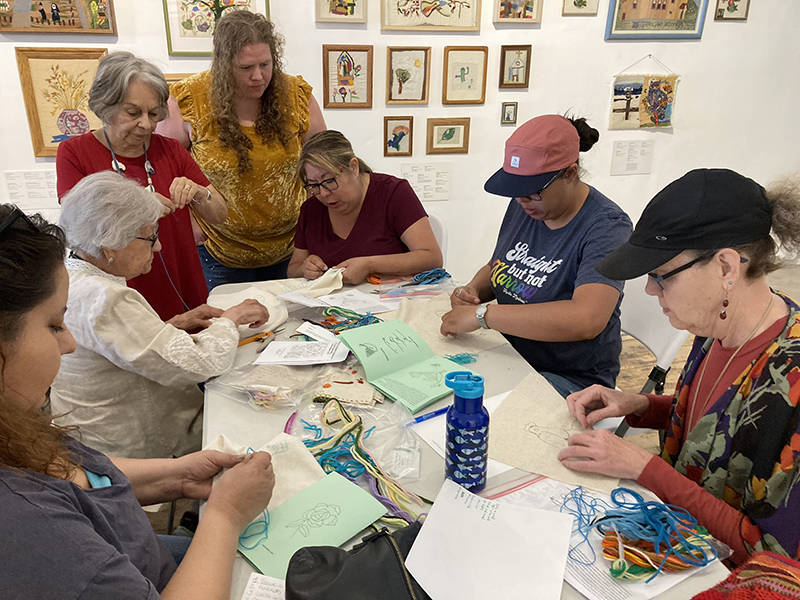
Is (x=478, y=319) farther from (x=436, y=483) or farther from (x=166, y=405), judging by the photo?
(x=166, y=405)

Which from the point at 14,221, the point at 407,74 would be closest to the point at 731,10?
the point at 407,74

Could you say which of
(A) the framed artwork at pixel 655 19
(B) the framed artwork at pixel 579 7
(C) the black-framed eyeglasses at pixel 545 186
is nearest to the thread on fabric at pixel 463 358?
(C) the black-framed eyeglasses at pixel 545 186

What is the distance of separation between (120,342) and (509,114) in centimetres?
287

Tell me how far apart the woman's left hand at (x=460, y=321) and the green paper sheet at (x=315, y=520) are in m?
0.70

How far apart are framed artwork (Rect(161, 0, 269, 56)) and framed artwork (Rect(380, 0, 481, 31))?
0.68m

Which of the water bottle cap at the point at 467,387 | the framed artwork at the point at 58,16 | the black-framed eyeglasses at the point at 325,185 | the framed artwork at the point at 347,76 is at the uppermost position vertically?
the framed artwork at the point at 58,16

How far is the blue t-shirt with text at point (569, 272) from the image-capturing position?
164 centimetres

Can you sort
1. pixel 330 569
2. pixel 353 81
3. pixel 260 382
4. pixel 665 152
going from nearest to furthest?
1. pixel 330 569
2. pixel 260 382
3. pixel 353 81
4. pixel 665 152

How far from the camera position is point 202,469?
3.69ft

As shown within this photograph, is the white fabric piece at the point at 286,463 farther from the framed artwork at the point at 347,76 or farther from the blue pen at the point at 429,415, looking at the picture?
the framed artwork at the point at 347,76

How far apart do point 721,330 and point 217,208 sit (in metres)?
1.69

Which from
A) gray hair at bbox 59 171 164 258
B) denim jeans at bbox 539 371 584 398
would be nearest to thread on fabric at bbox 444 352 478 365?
denim jeans at bbox 539 371 584 398

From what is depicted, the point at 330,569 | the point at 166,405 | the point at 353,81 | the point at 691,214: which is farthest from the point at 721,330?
the point at 353,81

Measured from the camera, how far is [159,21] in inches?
116
